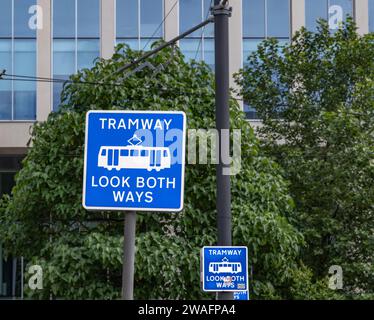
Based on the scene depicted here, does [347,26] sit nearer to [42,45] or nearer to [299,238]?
[299,238]

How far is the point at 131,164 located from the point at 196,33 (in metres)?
30.2

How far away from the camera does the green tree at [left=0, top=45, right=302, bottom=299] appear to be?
54.7 feet

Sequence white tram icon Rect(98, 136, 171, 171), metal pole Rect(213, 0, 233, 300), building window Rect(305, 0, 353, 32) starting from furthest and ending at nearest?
building window Rect(305, 0, 353, 32)
metal pole Rect(213, 0, 233, 300)
white tram icon Rect(98, 136, 171, 171)

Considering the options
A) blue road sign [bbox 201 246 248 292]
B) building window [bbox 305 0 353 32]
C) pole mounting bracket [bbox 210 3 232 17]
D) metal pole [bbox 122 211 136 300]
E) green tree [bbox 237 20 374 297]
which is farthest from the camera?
building window [bbox 305 0 353 32]

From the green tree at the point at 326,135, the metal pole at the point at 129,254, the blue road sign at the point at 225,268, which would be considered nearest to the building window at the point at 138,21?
the green tree at the point at 326,135

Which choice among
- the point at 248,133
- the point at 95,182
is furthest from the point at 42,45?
the point at 95,182

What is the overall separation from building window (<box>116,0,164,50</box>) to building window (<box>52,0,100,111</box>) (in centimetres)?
96

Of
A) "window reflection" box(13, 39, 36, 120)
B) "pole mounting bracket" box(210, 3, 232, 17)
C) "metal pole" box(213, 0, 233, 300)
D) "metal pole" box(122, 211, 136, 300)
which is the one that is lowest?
"metal pole" box(122, 211, 136, 300)

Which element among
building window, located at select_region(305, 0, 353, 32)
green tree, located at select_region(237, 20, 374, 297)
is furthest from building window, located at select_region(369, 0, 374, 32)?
green tree, located at select_region(237, 20, 374, 297)

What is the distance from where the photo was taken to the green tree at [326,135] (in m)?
20.0

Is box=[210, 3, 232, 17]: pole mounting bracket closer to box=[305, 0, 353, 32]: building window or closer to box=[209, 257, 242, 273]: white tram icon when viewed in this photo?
box=[209, 257, 242, 273]: white tram icon

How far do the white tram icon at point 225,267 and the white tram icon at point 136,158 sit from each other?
666 centimetres
